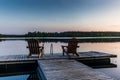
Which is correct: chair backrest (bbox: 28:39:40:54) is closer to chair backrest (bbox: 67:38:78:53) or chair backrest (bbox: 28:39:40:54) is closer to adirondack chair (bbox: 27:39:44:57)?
adirondack chair (bbox: 27:39:44:57)

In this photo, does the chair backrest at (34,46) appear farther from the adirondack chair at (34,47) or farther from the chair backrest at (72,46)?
the chair backrest at (72,46)

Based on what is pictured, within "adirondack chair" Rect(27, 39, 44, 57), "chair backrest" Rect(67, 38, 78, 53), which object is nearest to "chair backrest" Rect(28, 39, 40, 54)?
"adirondack chair" Rect(27, 39, 44, 57)

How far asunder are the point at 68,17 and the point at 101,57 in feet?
68.7

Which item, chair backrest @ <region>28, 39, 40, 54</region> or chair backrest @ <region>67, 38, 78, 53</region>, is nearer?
chair backrest @ <region>28, 39, 40, 54</region>

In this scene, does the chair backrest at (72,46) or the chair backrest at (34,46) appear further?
the chair backrest at (72,46)

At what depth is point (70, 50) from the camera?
9781 mm

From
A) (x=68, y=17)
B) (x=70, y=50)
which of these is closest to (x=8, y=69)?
(x=70, y=50)

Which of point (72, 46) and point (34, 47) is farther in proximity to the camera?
point (72, 46)

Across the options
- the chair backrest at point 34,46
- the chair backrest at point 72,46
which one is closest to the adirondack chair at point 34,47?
the chair backrest at point 34,46

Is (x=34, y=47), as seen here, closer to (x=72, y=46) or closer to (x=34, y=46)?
(x=34, y=46)

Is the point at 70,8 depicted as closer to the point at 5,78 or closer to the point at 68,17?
the point at 68,17

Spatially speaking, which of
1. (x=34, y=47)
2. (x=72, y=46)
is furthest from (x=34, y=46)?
(x=72, y=46)

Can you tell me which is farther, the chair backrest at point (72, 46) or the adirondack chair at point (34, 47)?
the chair backrest at point (72, 46)

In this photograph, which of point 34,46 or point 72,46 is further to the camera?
point 72,46
